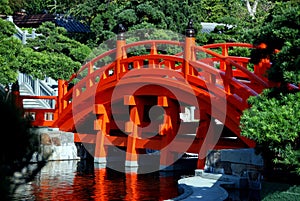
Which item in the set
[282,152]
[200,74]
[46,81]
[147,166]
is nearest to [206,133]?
[200,74]

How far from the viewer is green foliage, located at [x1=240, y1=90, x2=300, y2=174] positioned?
991 cm

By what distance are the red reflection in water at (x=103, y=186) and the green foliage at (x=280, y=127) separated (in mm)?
5216

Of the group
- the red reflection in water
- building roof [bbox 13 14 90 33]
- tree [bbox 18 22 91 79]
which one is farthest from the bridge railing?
building roof [bbox 13 14 90 33]

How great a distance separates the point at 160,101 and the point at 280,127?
923 cm

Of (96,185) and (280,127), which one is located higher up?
(280,127)

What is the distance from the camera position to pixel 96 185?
17.0m

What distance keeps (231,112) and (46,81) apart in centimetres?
1275

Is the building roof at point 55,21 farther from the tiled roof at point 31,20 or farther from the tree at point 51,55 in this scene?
the tree at point 51,55

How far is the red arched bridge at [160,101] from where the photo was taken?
53.7 ft

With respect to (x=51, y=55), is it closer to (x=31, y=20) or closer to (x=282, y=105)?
(x=282, y=105)

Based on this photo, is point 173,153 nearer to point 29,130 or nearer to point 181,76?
point 181,76

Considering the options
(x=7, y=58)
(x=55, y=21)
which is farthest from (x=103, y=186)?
(x=55, y=21)

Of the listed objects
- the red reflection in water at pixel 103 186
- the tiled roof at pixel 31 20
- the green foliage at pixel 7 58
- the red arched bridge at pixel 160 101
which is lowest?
the red reflection in water at pixel 103 186

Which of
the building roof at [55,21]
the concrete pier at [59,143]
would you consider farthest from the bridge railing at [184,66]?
the building roof at [55,21]
